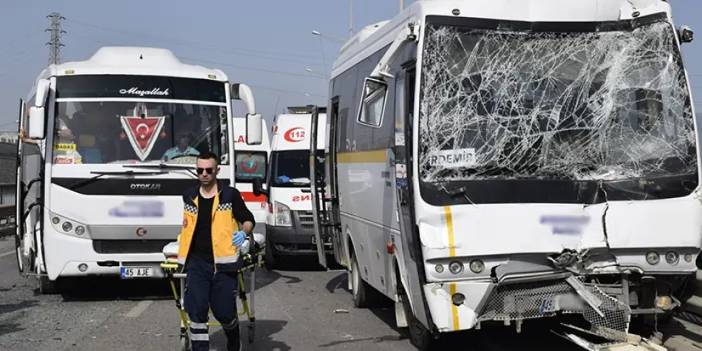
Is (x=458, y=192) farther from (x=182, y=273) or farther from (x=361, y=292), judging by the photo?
(x=361, y=292)

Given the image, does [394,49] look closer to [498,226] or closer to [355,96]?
[498,226]

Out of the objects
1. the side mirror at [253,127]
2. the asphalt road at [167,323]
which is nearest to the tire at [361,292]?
the asphalt road at [167,323]

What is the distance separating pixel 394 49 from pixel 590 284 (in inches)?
100

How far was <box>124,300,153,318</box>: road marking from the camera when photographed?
1015 centimetres

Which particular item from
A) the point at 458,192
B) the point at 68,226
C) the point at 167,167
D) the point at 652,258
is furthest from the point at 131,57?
the point at 652,258

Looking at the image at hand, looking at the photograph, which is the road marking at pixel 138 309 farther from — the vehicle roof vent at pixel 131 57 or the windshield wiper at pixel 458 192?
the windshield wiper at pixel 458 192

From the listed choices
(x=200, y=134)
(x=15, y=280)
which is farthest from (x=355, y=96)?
(x=15, y=280)

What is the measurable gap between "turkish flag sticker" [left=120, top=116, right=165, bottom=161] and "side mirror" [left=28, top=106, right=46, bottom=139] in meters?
1.06

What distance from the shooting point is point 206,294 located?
6.86 meters

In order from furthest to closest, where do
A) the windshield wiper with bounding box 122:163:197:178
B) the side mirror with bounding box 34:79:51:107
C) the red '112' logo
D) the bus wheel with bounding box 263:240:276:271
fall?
the red '112' logo < the bus wheel with bounding box 263:240:276:271 < the windshield wiper with bounding box 122:163:197:178 < the side mirror with bounding box 34:79:51:107

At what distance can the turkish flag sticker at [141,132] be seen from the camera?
11.1 m

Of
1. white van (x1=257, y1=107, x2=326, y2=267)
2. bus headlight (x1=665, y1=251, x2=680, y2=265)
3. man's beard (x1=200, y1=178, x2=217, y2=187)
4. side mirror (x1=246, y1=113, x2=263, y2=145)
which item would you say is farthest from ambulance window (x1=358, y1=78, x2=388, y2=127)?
white van (x1=257, y1=107, x2=326, y2=267)

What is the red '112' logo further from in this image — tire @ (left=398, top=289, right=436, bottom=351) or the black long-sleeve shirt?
the black long-sleeve shirt

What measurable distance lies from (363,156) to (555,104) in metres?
2.72
